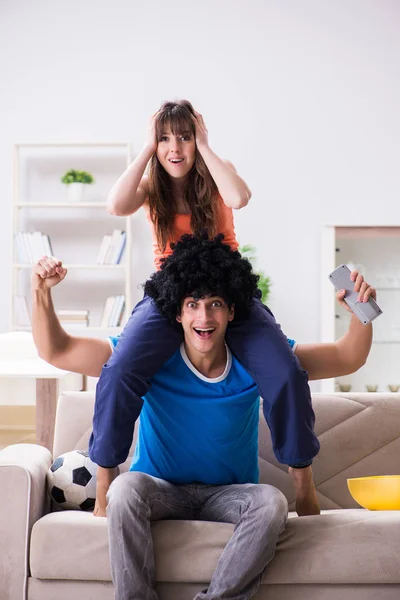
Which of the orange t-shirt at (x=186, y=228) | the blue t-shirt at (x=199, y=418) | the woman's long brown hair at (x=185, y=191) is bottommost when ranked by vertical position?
the blue t-shirt at (x=199, y=418)

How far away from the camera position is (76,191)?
18.1ft

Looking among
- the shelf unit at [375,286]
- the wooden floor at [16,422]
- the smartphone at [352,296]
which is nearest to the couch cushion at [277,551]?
the smartphone at [352,296]

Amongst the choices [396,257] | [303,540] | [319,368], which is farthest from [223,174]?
[396,257]

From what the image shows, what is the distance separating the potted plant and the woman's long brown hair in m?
3.09

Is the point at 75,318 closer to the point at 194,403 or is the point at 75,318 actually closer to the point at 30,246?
the point at 30,246

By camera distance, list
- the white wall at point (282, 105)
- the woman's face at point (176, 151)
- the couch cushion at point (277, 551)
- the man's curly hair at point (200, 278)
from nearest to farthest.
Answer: the couch cushion at point (277, 551) → the man's curly hair at point (200, 278) → the woman's face at point (176, 151) → the white wall at point (282, 105)

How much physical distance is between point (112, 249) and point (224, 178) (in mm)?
3202

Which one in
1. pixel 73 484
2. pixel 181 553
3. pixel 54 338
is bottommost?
pixel 181 553

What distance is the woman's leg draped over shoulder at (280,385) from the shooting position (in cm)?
222

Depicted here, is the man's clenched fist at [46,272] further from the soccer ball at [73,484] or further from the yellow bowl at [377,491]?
the yellow bowl at [377,491]

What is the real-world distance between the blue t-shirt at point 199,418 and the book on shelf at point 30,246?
10.9 ft

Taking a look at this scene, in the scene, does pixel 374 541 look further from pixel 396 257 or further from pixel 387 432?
pixel 396 257

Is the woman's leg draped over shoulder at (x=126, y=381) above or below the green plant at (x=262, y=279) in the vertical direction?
below

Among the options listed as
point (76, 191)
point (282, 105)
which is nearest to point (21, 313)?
point (76, 191)
